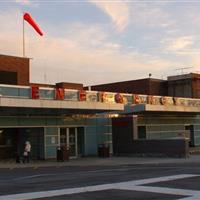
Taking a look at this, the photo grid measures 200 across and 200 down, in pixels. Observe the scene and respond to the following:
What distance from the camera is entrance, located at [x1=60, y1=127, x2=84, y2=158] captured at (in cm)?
3650

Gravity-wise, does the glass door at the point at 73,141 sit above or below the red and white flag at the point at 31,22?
below

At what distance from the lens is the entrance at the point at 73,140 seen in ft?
120

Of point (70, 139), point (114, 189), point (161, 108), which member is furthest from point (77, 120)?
point (114, 189)

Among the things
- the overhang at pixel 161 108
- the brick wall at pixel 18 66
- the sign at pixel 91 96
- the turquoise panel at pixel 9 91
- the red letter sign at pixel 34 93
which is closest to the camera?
the turquoise panel at pixel 9 91

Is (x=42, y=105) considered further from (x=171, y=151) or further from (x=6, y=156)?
(x=171, y=151)

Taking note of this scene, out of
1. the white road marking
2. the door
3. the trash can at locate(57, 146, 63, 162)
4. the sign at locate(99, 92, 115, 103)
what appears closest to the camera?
the white road marking

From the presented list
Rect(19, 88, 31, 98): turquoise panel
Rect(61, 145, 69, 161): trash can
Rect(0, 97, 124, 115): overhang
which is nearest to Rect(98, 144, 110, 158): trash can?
Rect(0, 97, 124, 115): overhang

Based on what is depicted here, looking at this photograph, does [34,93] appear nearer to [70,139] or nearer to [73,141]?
[70,139]

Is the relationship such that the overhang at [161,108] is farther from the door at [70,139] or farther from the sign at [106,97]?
the door at [70,139]

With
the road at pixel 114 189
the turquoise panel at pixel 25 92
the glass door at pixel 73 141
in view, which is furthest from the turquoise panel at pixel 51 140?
the road at pixel 114 189

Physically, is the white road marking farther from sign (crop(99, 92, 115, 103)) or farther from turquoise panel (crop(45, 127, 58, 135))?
sign (crop(99, 92, 115, 103))

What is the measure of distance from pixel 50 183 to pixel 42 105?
12.7m

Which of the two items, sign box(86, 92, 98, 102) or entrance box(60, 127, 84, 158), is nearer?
sign box(86, 92, 98, 102)

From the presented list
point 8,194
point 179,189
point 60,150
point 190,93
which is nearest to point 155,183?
point 179,189
